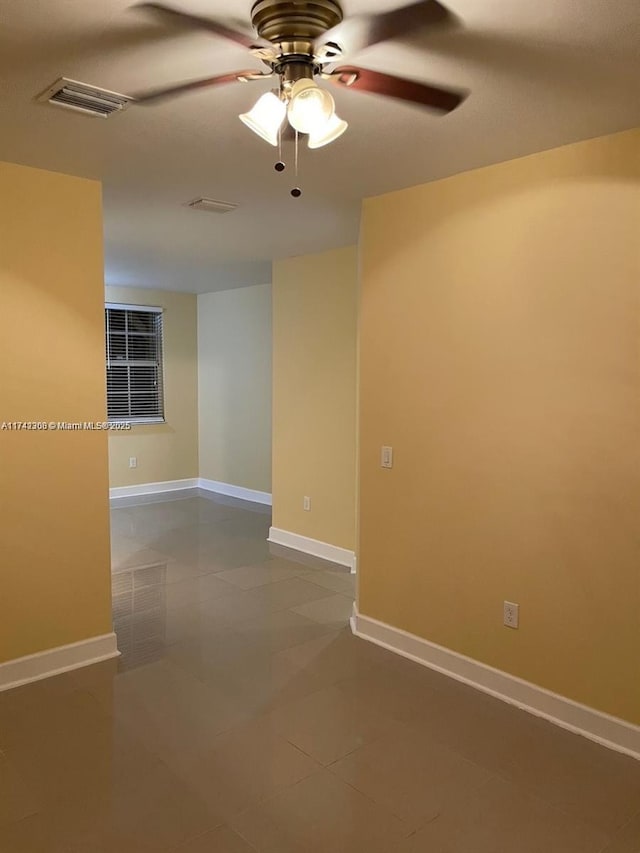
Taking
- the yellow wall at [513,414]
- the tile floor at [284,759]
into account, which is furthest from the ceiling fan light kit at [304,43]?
the tile floor at [284,759]

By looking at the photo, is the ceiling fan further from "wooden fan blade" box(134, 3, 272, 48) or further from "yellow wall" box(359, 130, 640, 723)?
"yellow wall" box(359, 130, 640, 723)

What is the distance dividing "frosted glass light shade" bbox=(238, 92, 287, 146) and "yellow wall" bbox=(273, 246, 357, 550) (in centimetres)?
308

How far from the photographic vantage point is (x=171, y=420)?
7902 millimetres

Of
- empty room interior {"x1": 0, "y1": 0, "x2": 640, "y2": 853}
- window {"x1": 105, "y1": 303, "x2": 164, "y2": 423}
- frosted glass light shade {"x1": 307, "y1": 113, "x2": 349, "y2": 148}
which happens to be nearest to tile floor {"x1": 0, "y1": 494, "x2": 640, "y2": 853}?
empty room interior {"x1": 0, "y1": 0, "x2": 640, "y2": 853}

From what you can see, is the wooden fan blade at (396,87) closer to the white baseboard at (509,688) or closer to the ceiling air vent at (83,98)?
the ceiling air vent at (83,98)

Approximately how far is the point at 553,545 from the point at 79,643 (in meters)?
2.37

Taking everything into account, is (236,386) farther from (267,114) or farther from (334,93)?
(267,114)

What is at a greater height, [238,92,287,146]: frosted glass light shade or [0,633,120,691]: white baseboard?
[238,92,287,146]: frosted glass light shade

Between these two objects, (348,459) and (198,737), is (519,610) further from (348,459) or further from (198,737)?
(348,459)

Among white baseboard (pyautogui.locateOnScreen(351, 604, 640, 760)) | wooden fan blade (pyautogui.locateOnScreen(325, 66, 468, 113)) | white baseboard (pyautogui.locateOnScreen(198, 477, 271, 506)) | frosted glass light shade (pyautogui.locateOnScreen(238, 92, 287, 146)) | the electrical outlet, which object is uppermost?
wooden fan blade (pyautogui.locateOnScreen(325, 66, 468, 113))

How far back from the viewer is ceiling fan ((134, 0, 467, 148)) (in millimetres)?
1613

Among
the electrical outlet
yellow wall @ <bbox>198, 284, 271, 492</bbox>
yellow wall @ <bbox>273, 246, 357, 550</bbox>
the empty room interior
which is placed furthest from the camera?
yellow wall @ <bbox>198, 284, 271, 492</bbox>

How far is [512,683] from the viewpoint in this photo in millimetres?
2922

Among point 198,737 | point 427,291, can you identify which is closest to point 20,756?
point 198,737
